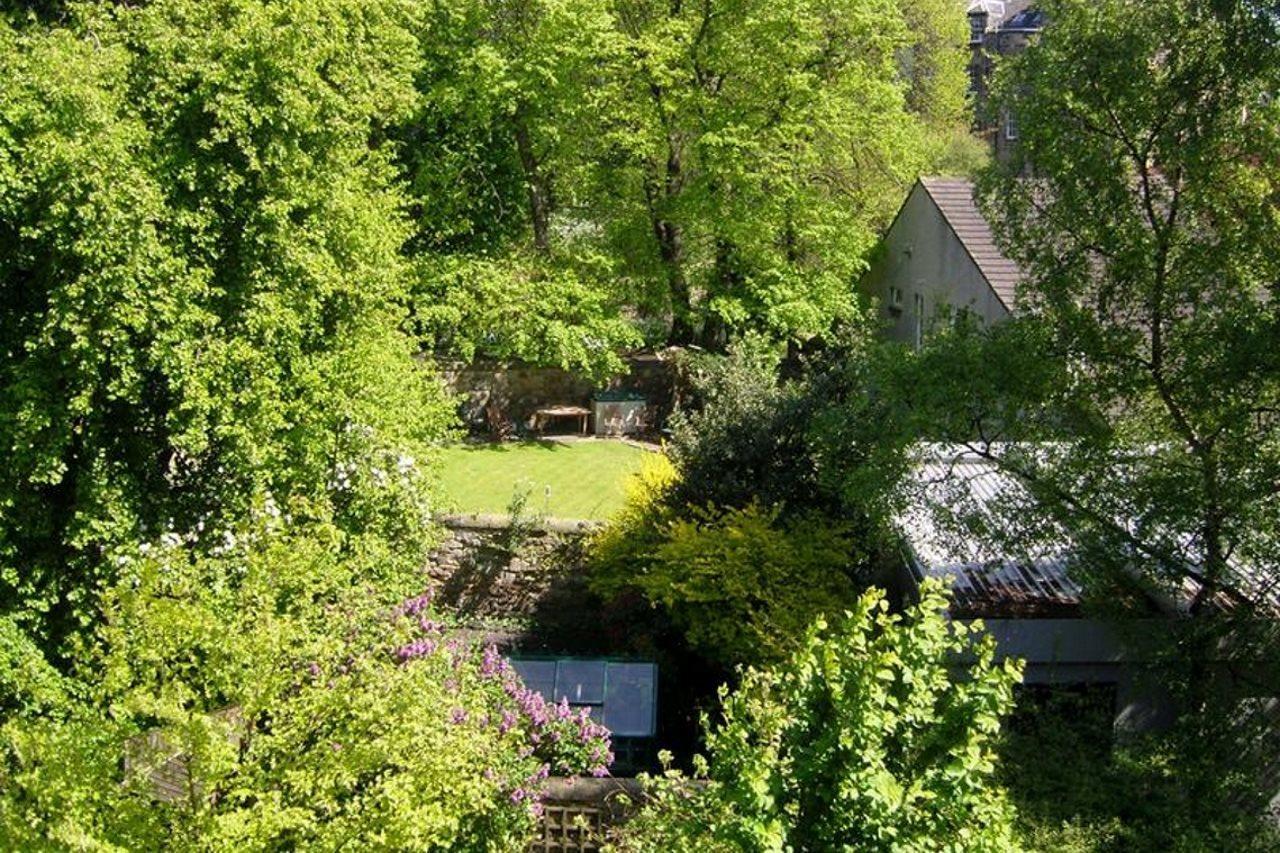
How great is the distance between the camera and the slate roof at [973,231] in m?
20.3

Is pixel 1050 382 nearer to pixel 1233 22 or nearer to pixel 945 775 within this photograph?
pixel 1233 22

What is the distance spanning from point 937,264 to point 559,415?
966cm

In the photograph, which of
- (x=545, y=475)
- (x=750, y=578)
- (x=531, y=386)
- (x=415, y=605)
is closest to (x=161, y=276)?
(x=415, y=605)

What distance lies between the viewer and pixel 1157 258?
1122 cm

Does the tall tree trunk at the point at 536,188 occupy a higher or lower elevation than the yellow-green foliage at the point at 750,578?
higher

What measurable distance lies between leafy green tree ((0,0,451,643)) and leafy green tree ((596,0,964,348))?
12.3 m

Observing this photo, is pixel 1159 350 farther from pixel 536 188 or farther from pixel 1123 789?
pixel 536 188

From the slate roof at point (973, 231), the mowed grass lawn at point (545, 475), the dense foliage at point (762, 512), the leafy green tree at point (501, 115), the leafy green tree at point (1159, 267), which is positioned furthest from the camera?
the leafy green tree at point (501, 115)

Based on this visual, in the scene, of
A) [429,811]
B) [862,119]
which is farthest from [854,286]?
[429,811]

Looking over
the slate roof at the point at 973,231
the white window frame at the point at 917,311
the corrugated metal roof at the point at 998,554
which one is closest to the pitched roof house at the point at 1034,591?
the corrugated metal roof at the point at 998,554

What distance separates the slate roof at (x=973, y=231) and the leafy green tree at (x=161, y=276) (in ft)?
37.7

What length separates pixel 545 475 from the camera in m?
23.8

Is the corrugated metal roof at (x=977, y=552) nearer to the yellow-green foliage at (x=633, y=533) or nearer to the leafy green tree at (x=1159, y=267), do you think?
the leafy green tree at (x=1159, y=267)

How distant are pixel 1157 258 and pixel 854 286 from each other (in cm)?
1866
